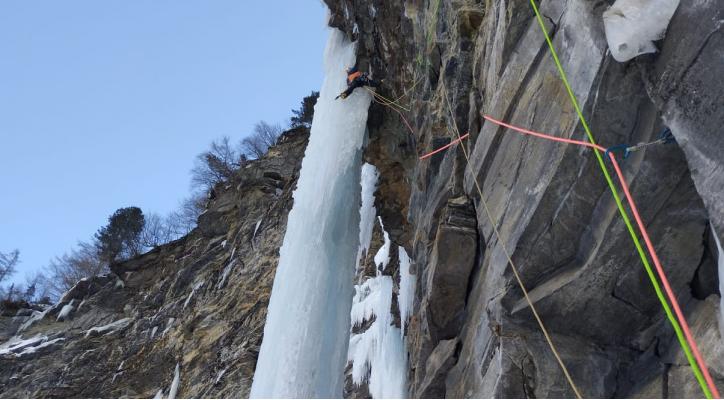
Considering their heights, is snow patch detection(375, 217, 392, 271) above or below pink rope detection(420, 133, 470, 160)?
above

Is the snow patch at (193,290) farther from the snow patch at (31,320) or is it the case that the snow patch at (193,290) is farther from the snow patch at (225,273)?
the snow patch at (31,320)

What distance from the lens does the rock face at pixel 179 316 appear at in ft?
38.8

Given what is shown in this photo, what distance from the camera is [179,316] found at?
43.4ft

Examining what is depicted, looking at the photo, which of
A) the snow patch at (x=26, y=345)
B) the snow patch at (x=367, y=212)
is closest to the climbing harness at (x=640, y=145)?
the snow patch at (x=367, y=212)

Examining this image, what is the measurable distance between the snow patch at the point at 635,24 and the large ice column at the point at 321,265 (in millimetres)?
5327

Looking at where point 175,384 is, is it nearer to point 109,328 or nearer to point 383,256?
point 109,328

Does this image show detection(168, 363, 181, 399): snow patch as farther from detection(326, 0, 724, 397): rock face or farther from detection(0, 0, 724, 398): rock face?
detection(326, 0, 724, 397): rock face

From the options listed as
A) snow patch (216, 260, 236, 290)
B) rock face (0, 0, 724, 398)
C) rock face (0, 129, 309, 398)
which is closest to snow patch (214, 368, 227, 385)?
rock face (0, 129, 309, 398)

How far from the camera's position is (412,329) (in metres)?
6.39

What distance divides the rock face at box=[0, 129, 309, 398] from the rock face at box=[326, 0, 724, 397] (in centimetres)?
675

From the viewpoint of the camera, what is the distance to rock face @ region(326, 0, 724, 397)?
309cm

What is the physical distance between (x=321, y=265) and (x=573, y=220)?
4.88m

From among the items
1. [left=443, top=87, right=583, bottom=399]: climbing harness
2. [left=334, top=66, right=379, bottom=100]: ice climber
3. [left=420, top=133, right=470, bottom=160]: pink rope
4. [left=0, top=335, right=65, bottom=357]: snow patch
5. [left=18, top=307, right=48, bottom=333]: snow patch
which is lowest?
[left=443, top=87, right=583, bottom=399]: climbing harness

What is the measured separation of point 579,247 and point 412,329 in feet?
9.23
